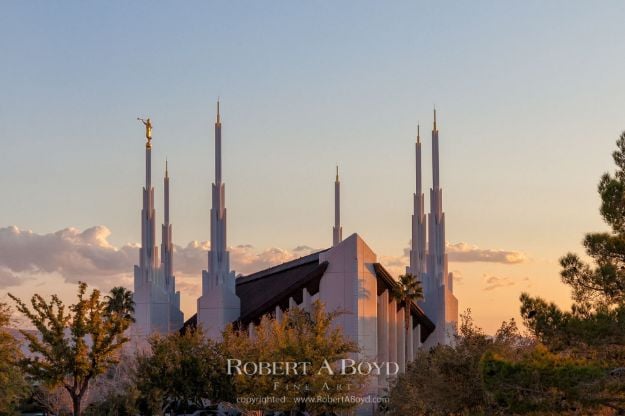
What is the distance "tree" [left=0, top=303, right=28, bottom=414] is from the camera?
43.4 m

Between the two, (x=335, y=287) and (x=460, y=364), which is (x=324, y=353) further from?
(x=335, y=287)

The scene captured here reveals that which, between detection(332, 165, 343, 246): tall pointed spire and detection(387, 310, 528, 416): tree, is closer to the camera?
detection(387, 310, 528, 416): tree

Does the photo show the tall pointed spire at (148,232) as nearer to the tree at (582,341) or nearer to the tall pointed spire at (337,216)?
the tall pointed spire at (337,216)

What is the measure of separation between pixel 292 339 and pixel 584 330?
16215 millimetres

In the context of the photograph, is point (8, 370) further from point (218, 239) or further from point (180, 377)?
point (218, 239)

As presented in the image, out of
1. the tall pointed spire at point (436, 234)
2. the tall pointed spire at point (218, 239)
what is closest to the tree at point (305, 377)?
the tall pointed spire at point (218, 239)

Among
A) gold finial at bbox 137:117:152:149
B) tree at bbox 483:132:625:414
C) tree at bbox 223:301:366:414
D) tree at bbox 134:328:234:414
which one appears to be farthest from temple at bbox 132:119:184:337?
tree at bbox 483:132:625:414

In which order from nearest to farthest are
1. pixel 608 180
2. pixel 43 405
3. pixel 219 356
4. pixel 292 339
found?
1. pixel 608 180
2. pixel 292 339
3. pixel 219 356
4. pixel 43 405

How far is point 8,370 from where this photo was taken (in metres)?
43.8

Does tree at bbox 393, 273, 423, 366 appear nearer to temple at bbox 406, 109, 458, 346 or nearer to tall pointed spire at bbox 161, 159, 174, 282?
temple at bbox 406, 109, 458, 346

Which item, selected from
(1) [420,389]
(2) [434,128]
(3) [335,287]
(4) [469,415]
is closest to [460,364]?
(4) [469,415]

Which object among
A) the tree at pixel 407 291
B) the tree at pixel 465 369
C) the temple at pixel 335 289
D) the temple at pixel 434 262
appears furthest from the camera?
the temple at pixel 434 262

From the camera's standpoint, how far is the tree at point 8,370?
43375 mm

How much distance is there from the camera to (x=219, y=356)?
4719cm
